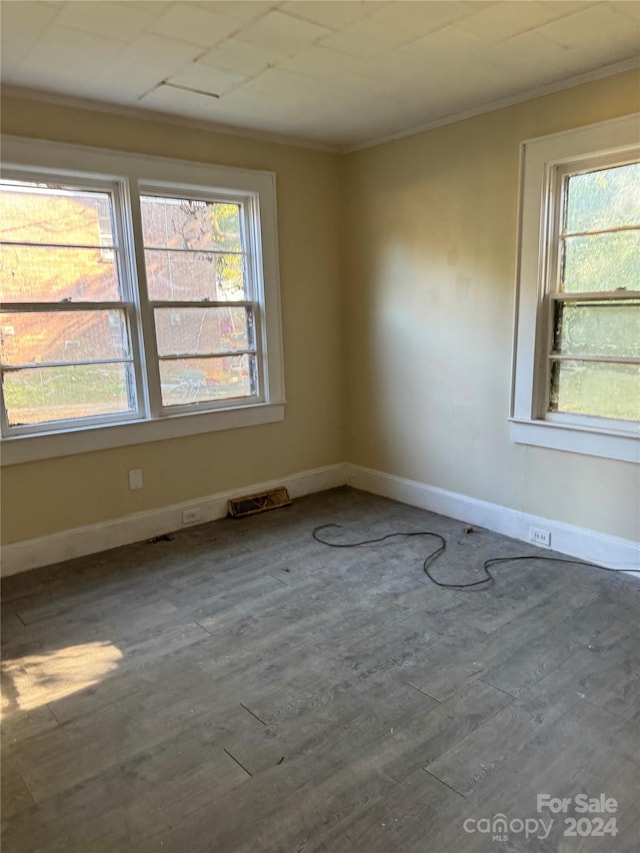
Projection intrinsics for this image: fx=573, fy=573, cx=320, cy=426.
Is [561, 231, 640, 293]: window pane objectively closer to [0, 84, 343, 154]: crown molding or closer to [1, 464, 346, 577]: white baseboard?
[0, 84, 343, 154]: crown molding

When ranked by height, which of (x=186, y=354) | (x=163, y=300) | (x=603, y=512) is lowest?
(x=603, y=512)

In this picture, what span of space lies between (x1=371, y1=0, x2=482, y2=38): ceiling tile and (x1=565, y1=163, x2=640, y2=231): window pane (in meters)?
1.18

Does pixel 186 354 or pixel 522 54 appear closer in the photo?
pixel 522 54

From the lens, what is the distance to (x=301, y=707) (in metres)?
2.08

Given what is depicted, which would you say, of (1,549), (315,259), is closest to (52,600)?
(1,549)

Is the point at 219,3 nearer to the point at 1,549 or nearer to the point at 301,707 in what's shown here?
the point at 301,707

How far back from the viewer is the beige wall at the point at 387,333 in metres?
3.18

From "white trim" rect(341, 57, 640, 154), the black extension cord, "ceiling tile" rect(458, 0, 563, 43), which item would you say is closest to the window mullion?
the black extension cord

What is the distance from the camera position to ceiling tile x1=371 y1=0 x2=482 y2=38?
7.13 ft

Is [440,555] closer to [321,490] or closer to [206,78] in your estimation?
[321,490]

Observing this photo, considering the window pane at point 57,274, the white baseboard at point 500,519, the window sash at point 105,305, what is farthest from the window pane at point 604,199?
the window pane at point 57,274

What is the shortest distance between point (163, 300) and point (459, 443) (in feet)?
6.98

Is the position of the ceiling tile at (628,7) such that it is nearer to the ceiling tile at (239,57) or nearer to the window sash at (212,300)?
the ceiling tile at (239,57)

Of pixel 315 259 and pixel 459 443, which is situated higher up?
pixel 315 259
